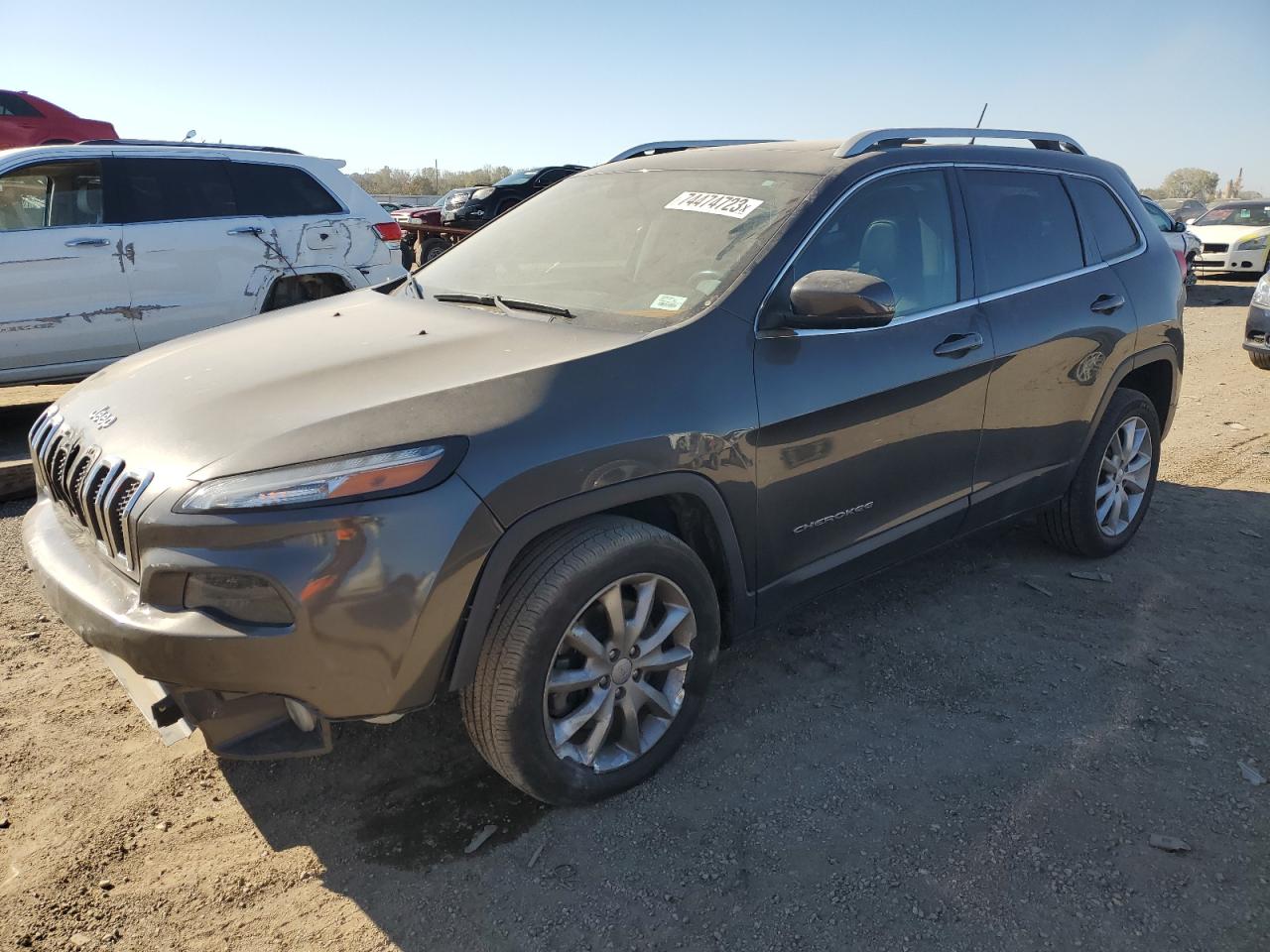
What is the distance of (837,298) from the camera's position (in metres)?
2.65

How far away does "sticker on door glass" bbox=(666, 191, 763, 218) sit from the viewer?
3.04m

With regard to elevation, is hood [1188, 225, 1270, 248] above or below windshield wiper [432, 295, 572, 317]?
above

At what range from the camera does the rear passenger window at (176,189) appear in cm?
623

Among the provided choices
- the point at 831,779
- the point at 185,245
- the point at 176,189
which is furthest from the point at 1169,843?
the point at 176,189

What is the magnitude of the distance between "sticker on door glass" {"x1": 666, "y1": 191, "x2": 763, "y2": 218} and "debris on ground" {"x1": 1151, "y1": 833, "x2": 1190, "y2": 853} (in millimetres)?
2213

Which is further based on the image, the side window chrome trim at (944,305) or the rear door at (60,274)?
the rear door at (60,274)

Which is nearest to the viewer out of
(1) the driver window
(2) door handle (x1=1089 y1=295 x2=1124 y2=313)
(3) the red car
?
(1) the driver window

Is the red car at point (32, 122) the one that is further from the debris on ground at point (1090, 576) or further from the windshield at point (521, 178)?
the debris on ground at point (1090, 576)

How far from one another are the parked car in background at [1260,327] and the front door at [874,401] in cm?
633

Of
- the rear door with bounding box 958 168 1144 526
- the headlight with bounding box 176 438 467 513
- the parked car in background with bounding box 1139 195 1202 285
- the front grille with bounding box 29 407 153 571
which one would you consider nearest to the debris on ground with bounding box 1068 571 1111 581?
the rear door with bounding box 958 168 1144 526

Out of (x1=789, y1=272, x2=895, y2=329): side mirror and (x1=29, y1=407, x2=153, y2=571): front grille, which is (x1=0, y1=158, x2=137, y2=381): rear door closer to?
(x1=29, y1=407, x2=153, y2=571): front grille

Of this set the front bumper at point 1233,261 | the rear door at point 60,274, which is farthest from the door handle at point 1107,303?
the front bumper at point 1233,261

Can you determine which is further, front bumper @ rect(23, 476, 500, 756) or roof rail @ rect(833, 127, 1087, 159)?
roof rail @ rect(833, 127, 1087, 159)

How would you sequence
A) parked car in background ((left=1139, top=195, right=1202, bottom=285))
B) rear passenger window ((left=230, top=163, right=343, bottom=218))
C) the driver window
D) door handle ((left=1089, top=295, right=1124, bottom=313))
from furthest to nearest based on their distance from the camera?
1. parked car in background ((left=1139, top=195, right=1202, bottom=285))
2. rear passenger window ((left=230, top=163, right=343, bottom=218))
3. door handle ((left=1089, top=295, right=1124, bottom=313))
4. the driver window
